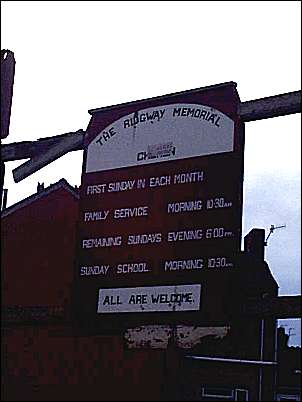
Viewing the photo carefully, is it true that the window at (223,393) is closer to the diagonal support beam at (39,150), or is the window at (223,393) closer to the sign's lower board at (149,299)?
the diagonal support beam at (39,150)

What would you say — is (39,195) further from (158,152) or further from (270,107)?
(270,107)

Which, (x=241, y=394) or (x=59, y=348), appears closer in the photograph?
(x=59, y=348)

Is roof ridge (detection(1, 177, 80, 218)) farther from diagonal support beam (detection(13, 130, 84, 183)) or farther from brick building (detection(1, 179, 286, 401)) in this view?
diagonal support beam (detection(13, 130, 84, 183))

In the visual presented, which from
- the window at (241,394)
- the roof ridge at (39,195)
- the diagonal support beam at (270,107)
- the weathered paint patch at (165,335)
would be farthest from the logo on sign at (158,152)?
the window at (241,394)

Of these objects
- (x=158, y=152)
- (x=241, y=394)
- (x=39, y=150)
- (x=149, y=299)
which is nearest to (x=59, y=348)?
(x=39, y=150)

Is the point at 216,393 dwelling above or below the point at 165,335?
below

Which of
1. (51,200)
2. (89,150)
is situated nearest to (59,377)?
(51,200)

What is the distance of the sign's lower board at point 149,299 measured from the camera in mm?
7348

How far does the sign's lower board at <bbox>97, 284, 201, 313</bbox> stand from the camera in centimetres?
735

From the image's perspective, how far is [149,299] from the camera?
7547mm

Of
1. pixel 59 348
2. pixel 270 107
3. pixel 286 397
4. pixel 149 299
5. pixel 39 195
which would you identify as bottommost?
pixel 286 397

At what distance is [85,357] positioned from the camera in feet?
52.1

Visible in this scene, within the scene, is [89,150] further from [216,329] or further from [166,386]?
[166,386]

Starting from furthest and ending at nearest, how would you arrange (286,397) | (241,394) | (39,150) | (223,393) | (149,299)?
(286,397) → (241,394) → (223,393) → (39,150) → (149,299)
